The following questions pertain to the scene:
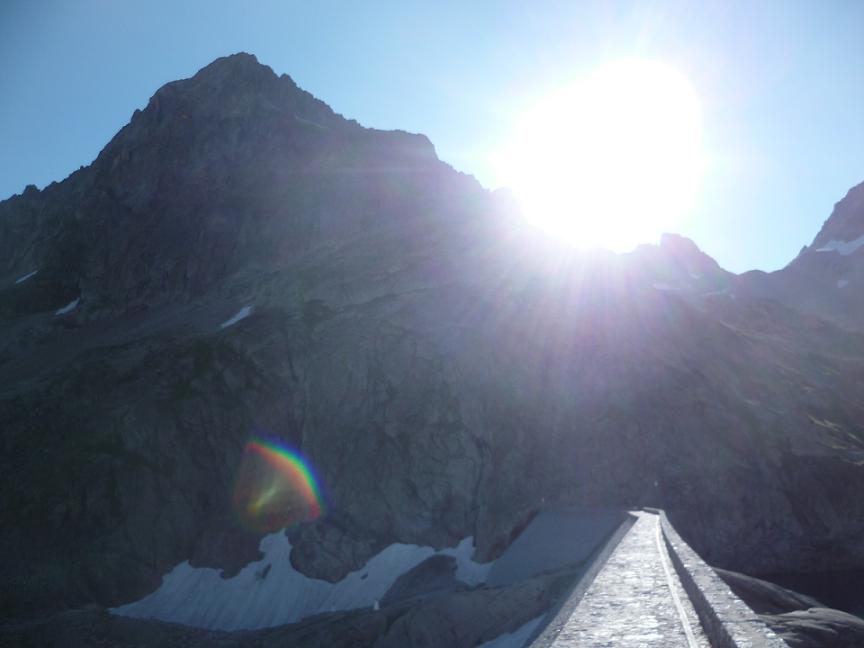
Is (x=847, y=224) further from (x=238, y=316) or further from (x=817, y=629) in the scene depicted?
(x=817, y=629)

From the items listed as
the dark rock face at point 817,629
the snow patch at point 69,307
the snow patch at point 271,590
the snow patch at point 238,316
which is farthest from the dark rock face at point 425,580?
the snow patch at point 69,307

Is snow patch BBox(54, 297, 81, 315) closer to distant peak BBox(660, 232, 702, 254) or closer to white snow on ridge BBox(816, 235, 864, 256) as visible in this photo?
distant peak BBox(660, 232, 702, 254)

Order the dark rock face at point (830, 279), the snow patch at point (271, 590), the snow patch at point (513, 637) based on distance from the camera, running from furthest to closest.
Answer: the dark rock face at point (830, 279) → the snow patch at point (271, 590) → the snow patch at point (513, 637)

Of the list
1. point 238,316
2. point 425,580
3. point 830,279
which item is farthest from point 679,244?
point 425,580

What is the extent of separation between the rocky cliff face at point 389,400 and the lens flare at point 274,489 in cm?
109

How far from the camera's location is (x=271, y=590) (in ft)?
145

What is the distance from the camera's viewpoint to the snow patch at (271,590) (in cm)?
4178

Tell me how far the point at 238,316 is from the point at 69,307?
112ft

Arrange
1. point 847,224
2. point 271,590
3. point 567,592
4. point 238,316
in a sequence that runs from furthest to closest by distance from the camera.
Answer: point 847,224 → point 238,316 → point 271,590 → point 567,592

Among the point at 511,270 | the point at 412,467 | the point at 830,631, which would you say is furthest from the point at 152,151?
the point at 830,631

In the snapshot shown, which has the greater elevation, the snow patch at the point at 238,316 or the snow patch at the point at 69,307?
the snow patch at the point at 69,307

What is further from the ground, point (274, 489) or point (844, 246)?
point (844, 246)

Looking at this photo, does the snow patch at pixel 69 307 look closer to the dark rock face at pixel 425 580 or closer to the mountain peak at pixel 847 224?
the dark rock face at pixel 425 580

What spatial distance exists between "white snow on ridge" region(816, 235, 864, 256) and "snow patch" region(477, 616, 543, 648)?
179m
